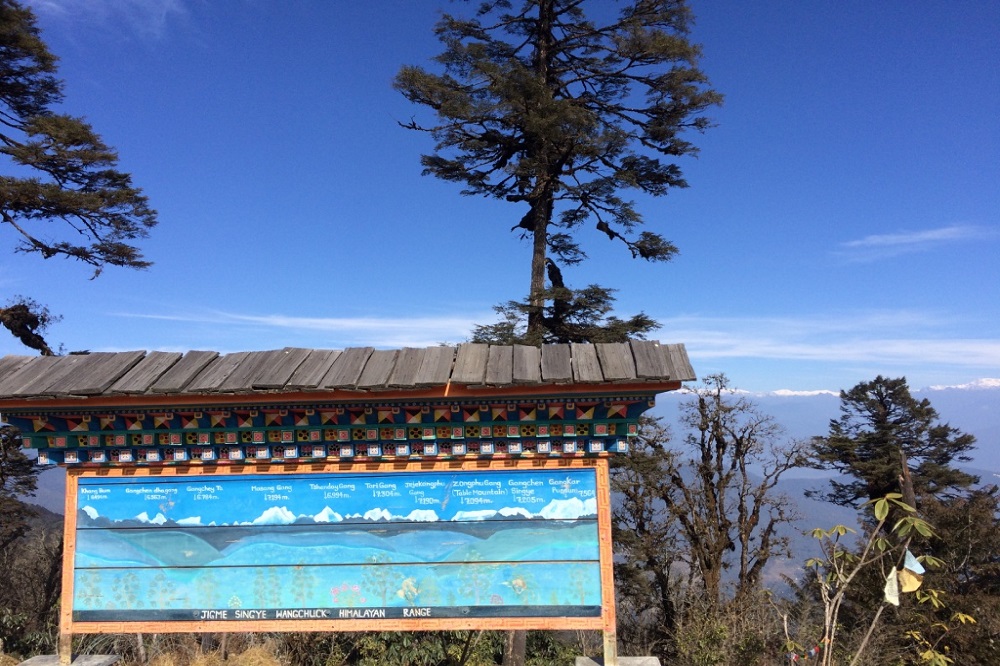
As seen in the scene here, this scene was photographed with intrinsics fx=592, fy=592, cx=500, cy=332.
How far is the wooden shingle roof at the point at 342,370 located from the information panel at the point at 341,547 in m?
0.98

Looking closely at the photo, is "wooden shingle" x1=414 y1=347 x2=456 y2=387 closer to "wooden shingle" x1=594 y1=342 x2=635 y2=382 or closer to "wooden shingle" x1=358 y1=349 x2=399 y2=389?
"wooden shingle" x1=358 y1=349 x2=399 y2=389

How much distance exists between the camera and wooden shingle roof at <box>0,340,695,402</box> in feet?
15.5

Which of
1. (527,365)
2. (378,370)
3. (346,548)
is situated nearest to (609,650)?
(346,548)

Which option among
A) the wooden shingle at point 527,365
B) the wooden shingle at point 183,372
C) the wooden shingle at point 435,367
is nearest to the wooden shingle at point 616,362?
the wooden shingle at point 527,365

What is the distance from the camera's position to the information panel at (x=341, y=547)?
5.13m

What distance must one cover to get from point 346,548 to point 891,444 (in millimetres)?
25310

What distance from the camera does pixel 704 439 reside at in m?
16.2

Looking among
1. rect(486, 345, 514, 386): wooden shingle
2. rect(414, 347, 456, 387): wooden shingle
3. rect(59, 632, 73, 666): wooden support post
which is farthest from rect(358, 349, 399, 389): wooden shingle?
rect(59, 632, 73, 666): wooden support post

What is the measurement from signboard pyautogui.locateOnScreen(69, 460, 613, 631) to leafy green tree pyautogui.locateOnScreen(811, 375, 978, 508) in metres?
21.2

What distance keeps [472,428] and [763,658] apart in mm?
5973

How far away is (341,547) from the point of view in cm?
520

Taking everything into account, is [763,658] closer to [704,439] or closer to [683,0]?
[704,439]

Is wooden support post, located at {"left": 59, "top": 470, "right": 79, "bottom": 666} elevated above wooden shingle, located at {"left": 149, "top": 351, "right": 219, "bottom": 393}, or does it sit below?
below

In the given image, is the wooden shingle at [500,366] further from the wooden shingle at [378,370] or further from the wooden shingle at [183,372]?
the wooden shingle at [183,372]
